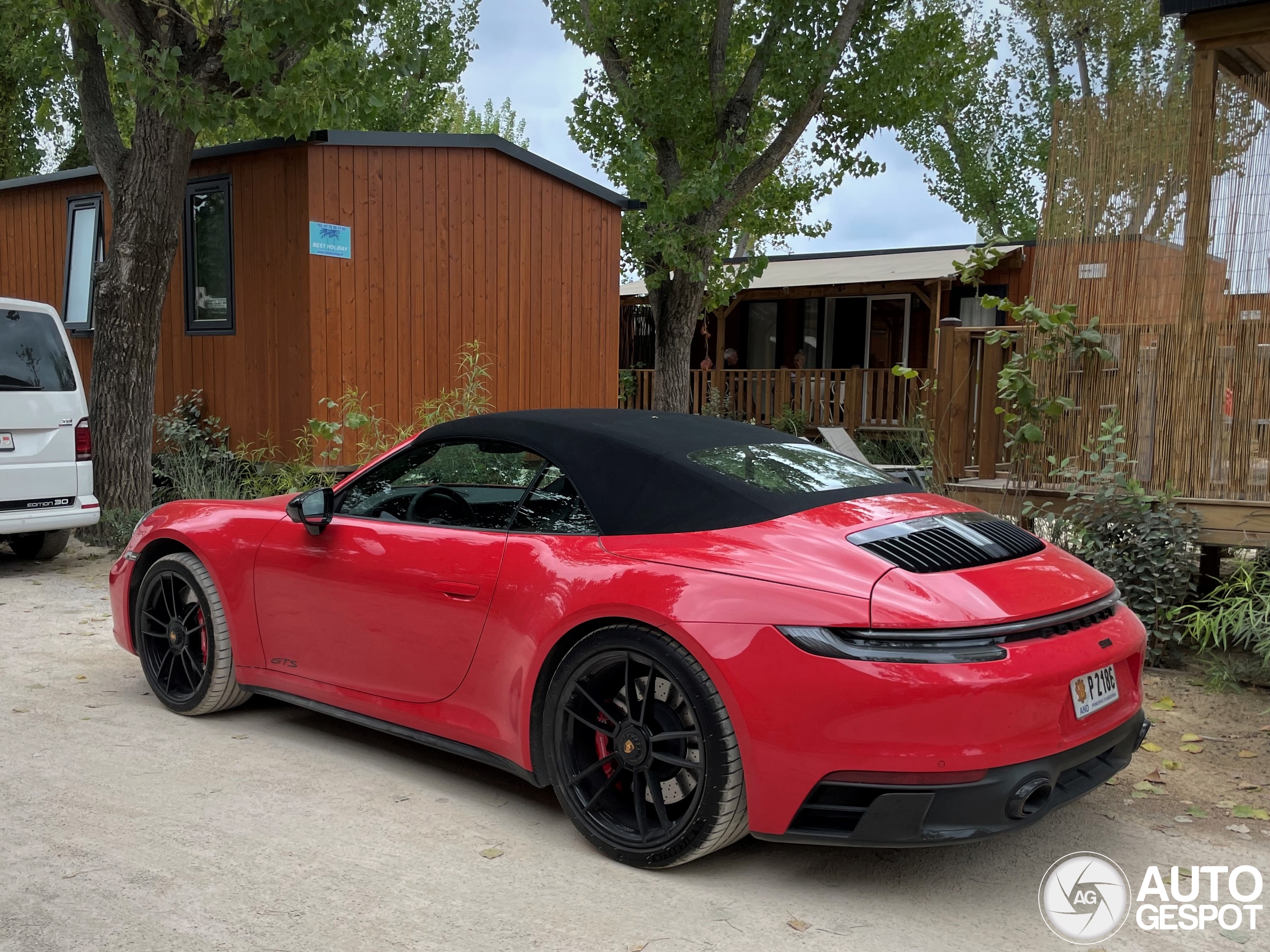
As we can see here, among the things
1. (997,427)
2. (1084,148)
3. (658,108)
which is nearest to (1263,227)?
(1084,148)

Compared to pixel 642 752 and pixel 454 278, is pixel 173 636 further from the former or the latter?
pixel 454 278

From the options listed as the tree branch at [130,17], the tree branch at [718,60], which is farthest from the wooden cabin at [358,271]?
the tree branch at [718,60]

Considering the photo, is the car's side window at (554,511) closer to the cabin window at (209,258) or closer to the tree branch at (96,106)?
the tree branch at (96,106)

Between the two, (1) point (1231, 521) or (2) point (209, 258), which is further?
(2) point (209, 258)

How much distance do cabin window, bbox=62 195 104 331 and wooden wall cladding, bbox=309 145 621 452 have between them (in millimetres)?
3635

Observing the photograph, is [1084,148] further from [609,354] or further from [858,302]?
A: [858,302]

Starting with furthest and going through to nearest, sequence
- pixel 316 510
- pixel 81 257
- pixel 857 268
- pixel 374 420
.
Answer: pixel 857 268 < pixel 81 257 < pixel 374 420 < pixel 316 510

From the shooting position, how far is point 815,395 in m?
18.6

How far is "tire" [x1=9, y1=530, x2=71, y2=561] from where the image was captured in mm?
8875

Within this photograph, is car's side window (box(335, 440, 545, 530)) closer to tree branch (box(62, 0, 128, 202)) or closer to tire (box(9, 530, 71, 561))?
tire (box(9, 530, 71, 561))

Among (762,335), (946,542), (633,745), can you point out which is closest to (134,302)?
(633,745)

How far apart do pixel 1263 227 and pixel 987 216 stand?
110 feet

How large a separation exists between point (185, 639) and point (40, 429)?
4185mm
